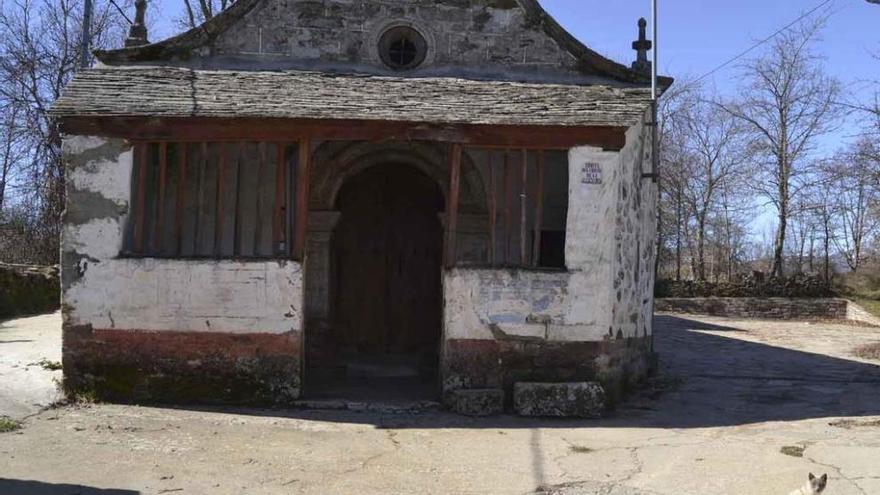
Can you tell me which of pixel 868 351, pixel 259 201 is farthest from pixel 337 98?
pixel 868 351

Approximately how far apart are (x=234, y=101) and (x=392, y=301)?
194 inches

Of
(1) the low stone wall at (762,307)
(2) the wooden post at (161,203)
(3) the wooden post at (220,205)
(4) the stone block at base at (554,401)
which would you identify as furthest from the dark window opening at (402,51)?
(1) the low stone wall at (762,307)

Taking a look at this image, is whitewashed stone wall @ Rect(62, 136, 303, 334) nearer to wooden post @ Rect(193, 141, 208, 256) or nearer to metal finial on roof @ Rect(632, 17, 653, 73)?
wooden post @ Rect(193, 141, 208, 256)

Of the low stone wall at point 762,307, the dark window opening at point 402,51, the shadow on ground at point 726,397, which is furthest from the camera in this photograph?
the low stone wall at point 762,307

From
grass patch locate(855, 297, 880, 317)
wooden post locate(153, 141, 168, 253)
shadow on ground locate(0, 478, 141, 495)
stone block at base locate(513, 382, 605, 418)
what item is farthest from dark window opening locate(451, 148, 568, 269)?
grass patch locate(855, 297, 880, 317)

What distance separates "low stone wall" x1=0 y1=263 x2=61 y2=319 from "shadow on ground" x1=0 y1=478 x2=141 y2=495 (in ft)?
41.4

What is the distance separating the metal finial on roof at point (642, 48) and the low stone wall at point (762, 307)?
55.0ft

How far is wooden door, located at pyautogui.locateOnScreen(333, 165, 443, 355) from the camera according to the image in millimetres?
13312

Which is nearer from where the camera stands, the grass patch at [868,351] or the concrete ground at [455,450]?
the concrete ground at [455,450]

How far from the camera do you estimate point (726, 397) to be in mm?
10734

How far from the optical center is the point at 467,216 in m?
11.2

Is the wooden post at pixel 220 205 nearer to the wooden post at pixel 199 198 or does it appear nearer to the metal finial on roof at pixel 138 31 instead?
the wooden post at pixel 199 198

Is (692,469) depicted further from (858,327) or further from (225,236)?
(858,327)

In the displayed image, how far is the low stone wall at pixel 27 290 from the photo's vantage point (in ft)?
57.1
